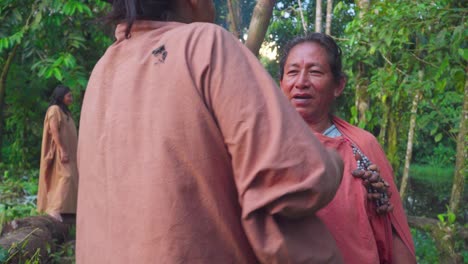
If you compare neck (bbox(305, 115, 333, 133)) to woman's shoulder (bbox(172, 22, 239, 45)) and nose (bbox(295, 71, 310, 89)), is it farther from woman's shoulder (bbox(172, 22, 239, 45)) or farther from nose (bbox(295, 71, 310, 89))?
woman's shoulder (bbox(172, 22, 239, 45))

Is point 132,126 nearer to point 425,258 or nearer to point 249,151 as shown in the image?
point 249,151

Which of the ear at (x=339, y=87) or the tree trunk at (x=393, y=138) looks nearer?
the ear at (x=339, y=87)

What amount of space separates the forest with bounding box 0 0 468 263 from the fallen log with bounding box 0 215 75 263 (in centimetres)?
3

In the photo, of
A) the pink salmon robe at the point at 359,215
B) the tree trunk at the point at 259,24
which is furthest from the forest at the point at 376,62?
the pink salmon robe at the point at 359,215

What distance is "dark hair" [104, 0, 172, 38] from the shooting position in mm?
1678

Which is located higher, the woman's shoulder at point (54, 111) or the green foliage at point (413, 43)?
the green foliage at point (413, 43)

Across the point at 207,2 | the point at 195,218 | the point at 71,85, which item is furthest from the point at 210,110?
the point at 71,85

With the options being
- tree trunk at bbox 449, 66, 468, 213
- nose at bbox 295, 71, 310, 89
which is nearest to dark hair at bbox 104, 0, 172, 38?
nose at bbox 295, 71, 310, 89

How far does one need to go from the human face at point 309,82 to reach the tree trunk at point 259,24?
38cm

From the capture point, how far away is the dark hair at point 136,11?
168 centimetres

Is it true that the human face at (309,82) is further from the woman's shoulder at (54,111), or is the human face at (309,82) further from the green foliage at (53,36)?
the woman's shoulder at (54,111)

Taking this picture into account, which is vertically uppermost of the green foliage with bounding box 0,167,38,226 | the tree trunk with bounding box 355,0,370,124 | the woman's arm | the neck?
the neck

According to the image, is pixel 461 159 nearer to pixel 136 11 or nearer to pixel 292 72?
pixel 292 72

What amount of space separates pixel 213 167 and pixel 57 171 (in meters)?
7.38
